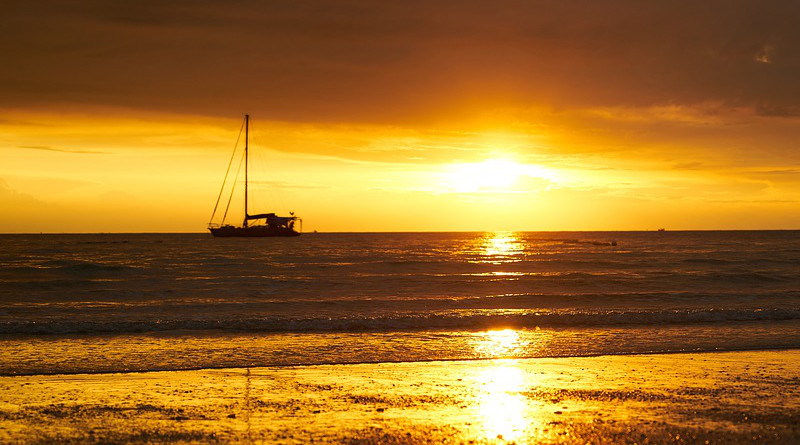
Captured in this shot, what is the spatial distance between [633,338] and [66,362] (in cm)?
1467

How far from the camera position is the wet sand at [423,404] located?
341 inches

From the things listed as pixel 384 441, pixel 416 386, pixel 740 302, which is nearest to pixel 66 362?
pixel 416 386

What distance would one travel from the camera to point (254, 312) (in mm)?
26641

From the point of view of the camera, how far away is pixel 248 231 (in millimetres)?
142250

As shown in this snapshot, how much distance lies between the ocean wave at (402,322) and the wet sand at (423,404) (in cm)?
718

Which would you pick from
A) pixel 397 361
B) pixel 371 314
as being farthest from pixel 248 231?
pixel 397 361

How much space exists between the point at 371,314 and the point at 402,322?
337 centimetres

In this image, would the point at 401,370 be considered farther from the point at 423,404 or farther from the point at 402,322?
the point at 402,322

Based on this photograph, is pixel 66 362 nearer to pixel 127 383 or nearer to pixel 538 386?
pixel 127 383

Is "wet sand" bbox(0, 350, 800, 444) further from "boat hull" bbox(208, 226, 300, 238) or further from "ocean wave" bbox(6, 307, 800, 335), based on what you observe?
"boat hull" bbox(208, 226, 300, 238)

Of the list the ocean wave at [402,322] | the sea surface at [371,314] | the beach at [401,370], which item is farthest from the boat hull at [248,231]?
the ocean wave at [402,322]

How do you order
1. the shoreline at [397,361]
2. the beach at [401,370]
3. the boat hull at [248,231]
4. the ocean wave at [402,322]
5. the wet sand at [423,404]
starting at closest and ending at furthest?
the wet sand at [423,404]
the beach at [401,370]
the shoreline at [397,361]
the ocean wave at [402,322]
the boat hull at [248,231]

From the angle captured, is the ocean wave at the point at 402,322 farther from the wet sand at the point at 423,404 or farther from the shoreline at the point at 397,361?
the wet sand at the point at 423,404

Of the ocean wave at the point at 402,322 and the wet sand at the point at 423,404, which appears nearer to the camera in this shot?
the wet sand at the point at 423,404
